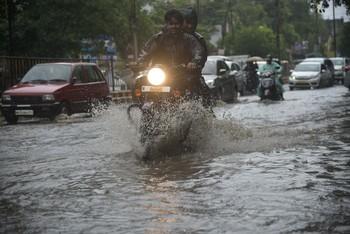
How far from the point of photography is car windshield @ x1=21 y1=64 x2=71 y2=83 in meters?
18.3

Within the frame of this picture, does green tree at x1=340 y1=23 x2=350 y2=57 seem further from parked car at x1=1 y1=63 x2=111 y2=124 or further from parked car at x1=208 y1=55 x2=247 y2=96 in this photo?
parked car at x1=1 y1=63 x2=111 y2=124

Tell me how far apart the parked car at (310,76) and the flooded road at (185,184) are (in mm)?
26855

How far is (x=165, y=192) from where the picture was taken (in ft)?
20.4

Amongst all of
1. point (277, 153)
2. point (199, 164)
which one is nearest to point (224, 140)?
point (277, 153)

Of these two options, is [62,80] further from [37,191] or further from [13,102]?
[37,191]

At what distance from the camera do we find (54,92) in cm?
1734

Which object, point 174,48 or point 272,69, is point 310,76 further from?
point 174,48

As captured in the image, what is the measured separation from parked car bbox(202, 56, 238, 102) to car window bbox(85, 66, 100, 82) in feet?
12.6

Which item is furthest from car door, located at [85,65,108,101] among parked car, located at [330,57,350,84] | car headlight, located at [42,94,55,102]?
parked car, located at [330,57,350,84]

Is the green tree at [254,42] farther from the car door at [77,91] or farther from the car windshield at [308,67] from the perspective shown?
the car door at [77,91]

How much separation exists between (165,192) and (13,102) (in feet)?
38.6

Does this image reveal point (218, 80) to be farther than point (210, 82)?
Yes

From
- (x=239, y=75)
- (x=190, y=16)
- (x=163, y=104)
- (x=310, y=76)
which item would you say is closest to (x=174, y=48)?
(x=190, y=16)

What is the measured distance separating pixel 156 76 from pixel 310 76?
30.3m
